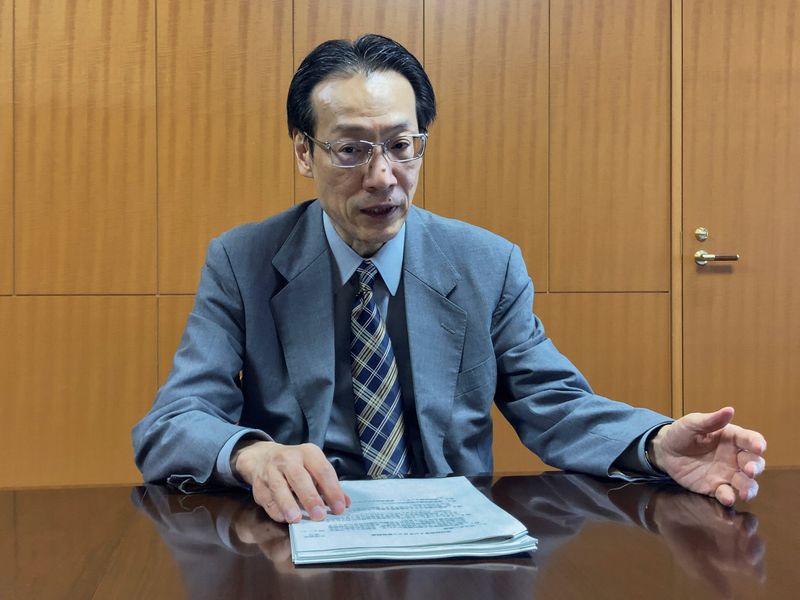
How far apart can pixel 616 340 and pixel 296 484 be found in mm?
2879

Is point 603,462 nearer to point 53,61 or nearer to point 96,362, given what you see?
point 96,362

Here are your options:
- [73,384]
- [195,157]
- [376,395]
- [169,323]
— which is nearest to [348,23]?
[195,157]

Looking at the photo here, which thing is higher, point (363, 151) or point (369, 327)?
point (363, 151)

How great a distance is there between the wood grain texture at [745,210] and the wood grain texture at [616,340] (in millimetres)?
128

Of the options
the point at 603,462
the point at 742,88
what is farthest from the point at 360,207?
the point at 742,88

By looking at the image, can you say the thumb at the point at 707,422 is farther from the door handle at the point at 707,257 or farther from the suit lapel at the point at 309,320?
the door handle at the point at 707,257

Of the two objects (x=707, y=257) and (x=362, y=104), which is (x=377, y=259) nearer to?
(x=362, y=104)

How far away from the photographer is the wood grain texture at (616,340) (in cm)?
377

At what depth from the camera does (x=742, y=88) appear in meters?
3.82

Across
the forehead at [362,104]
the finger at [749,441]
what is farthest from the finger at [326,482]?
the forehead at [362,104]

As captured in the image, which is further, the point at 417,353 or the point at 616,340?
the point at 616,340

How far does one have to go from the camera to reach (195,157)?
358 centimetres

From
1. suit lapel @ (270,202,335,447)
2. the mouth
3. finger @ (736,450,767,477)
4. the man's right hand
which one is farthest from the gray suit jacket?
the man's right hand

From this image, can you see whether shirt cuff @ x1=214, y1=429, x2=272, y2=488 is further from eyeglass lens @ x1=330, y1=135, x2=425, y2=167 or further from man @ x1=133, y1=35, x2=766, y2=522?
eyeglass lens @ x1=330, y1=135, x2=425, y2=167
